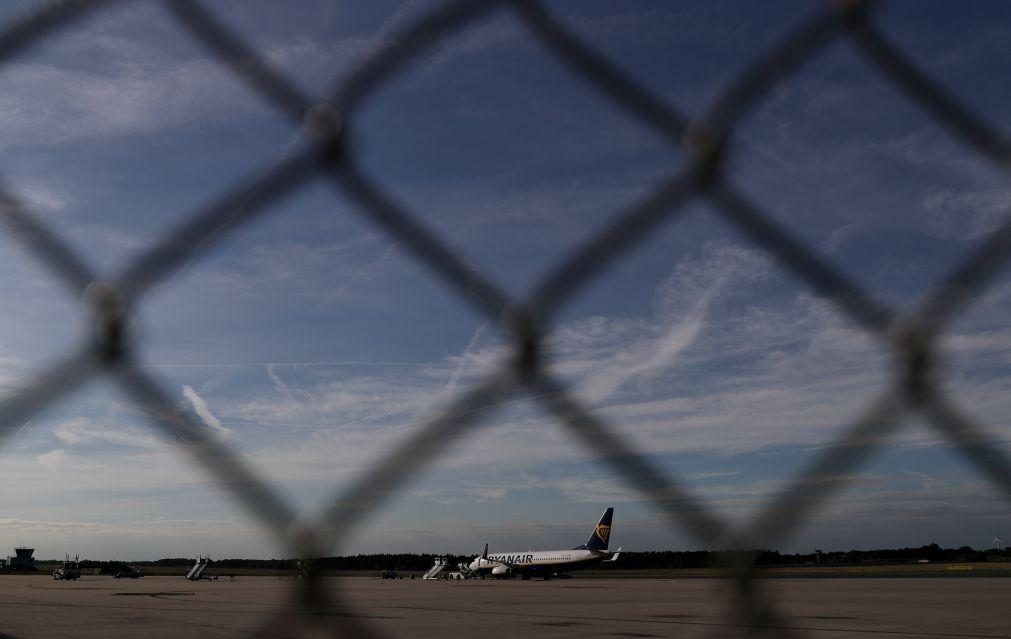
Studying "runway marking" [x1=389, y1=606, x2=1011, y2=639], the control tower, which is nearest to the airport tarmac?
"runway marking" [x1=389, y1=606, x2=1011, y2=639]

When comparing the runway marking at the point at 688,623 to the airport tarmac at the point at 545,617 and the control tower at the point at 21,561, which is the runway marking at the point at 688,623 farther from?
the control tower at the point at 21,561

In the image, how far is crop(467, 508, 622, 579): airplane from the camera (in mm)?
44344

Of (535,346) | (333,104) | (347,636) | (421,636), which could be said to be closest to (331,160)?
(333,104)

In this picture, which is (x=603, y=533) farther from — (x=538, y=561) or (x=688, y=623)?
(x=688, y=623)

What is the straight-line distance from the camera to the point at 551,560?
150 feet

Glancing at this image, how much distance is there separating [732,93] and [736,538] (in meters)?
0.74

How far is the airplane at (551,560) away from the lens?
44344 millimetres

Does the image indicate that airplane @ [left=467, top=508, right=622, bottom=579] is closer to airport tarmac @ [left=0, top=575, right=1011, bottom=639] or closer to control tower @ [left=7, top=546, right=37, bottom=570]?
airport tarmac @ [left=0, top=575, right=1011, bottom=639]

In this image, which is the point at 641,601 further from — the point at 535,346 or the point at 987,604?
the point at 535,346

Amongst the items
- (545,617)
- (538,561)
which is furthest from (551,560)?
(545,617)

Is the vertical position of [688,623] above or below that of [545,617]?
below

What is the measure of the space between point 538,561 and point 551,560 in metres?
0.95

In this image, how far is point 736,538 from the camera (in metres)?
1.37

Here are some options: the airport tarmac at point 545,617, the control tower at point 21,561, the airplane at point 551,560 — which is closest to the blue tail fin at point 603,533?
the airplane at point 551,560
